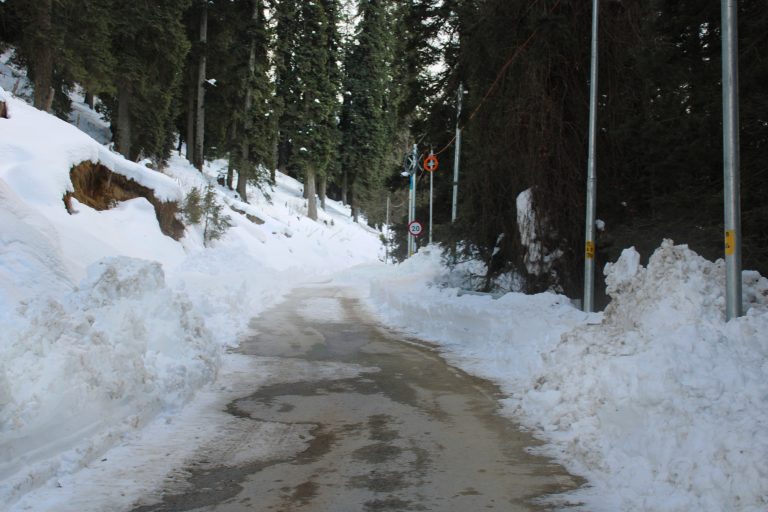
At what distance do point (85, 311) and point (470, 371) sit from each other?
18.9 ft

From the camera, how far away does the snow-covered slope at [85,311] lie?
549 cm

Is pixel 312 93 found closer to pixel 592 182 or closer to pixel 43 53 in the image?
pixel 43 53

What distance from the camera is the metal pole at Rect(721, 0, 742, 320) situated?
697 centimetres

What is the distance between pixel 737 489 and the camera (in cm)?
420

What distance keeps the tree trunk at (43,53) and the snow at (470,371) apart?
7.96 meters

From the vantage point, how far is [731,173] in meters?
7.25

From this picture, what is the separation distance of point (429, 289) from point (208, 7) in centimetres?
2457

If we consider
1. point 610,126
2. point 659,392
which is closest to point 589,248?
point 610,126

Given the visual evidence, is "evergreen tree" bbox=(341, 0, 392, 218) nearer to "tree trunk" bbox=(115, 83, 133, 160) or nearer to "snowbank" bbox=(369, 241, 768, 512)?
"tree trunk" bbox=(115, 83, 133, 160)

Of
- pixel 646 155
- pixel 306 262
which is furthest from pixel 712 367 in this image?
pixel 306 262

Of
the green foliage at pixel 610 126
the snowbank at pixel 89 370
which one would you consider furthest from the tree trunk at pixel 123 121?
the snowbank at pixel 89 370

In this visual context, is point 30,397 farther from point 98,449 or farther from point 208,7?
point 208,7

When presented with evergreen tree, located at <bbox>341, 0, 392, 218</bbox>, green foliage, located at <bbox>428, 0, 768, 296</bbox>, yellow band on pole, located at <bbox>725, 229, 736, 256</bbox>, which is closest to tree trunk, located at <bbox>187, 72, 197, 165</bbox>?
evergreen tree, located at <bbox>341, 0, 392, 218</bbox>

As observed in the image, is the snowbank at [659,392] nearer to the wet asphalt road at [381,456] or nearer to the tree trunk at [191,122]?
the wet asphalt road at [381,456]
